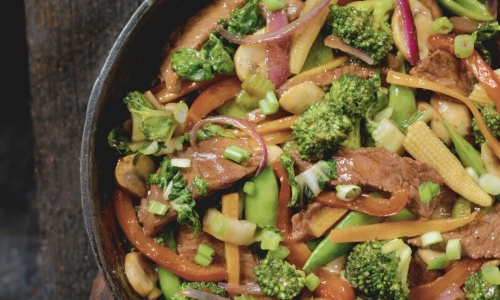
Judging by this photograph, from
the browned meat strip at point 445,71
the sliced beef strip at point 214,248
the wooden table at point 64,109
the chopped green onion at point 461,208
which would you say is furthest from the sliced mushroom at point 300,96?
the wooden table at point 64,109

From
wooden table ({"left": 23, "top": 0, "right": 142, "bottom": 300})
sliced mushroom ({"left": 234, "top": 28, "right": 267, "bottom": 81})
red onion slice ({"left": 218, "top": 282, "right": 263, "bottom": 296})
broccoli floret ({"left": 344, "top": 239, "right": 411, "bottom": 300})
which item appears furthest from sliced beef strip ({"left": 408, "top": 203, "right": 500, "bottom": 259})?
wooden table ({"left": 23, "top": 0, "right": 142, "bottom": 300})

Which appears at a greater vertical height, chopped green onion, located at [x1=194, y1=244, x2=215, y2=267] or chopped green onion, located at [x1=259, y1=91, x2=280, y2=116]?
chopped green onion, located at [x1=259, y1=91, x2=280, y2=116]

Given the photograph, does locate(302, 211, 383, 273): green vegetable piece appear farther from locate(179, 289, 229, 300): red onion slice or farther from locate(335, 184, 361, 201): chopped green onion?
locate(179, 289, 229, 300): red onion slice

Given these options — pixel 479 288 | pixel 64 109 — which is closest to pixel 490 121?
pixel 479 288

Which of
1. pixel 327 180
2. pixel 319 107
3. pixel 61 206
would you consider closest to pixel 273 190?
pixel 327 180

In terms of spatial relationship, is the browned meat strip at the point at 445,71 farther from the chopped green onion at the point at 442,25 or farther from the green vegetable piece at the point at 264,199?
the green vegetable piece at the point at 264,199

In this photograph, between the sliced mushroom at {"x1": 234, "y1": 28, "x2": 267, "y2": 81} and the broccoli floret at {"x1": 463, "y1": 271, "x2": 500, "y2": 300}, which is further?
the sliced mushroom at {"x1": 234, "y1": 28, "x2": 267, "y2": 81}

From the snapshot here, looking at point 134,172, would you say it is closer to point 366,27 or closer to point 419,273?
point 366,27

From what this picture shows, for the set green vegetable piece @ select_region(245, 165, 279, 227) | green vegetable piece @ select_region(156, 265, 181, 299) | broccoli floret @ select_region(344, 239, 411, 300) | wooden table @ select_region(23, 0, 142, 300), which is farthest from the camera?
wooden table @ select_region(23, 0, 142, 300)
